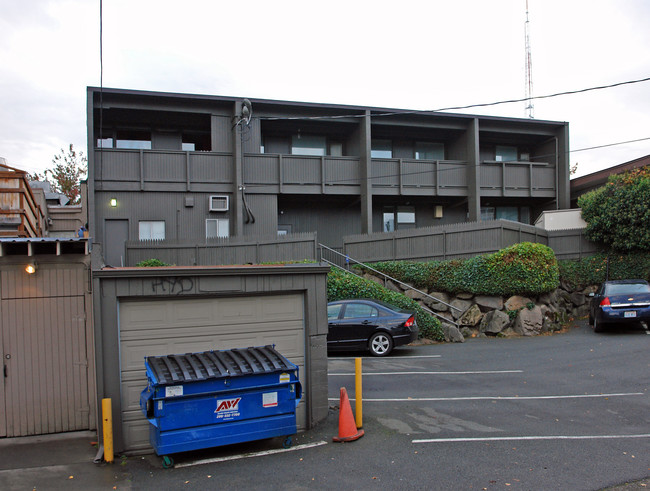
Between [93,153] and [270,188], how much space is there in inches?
261

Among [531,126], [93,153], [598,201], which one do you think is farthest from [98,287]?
[531,126]

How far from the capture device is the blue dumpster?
5773mm

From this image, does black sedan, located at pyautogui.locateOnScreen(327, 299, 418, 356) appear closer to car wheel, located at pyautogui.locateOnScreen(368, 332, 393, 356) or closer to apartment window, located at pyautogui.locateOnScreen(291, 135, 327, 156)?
car wheel, located at pyautogui.locateOnScreen(368, 332, 393, 356)

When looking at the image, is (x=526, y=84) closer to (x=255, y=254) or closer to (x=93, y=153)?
(x=255, y=254)

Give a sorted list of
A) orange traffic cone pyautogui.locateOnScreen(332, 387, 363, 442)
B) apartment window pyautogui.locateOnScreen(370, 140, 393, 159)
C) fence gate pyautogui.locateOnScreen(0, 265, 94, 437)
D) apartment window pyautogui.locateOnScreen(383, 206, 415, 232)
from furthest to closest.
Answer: apartment window pyautogui.locateOnScreen(383, 206, 415, 232), apartment window pyautogui.locateOnScreen(370, 140, 393, 159), fence gate pyautogui.locateOnScreen(0, 265, 94, 437), orange traffic cone pyautogui.locateOnScreen(332, 387, 363, 442)

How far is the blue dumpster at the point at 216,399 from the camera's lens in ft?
18.9

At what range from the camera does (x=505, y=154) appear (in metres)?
25.3

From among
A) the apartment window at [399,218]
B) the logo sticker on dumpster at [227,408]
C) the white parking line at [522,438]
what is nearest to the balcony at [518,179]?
the apartment window at [399,218]

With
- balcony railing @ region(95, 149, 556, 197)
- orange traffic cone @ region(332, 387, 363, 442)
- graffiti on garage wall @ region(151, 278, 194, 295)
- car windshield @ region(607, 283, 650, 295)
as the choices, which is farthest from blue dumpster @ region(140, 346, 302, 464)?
balcony railing @ region(95, 149, 556, 197)

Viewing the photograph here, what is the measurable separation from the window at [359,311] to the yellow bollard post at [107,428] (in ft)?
24.8

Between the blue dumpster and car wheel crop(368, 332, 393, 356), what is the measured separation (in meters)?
6.40

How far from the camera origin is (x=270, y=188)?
808 inches

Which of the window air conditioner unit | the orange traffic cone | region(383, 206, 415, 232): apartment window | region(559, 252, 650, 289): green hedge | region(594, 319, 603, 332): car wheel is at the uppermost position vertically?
the window air conditioner unit

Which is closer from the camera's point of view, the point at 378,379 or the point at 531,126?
the point at 378,379
